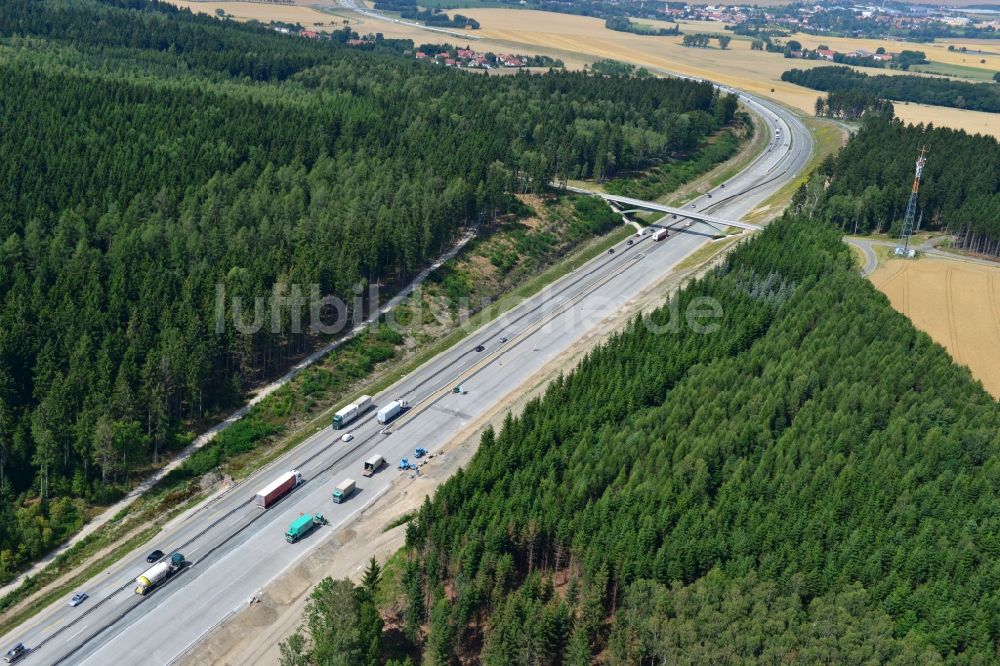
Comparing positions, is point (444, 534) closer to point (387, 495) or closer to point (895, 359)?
point (387, 495)

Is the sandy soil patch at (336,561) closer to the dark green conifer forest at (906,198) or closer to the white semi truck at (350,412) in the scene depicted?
the white semi truck at (350,412)

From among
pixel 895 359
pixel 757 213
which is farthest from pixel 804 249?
pixel 757 213

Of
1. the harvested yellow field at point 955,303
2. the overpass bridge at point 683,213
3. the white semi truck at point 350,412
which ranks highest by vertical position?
the overpass bridge at point 683,213

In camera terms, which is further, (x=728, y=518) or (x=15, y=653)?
(x=728, y=518)

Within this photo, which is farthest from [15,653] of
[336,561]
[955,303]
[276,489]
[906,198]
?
[906,198]

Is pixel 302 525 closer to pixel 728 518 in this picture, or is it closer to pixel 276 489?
pixel 276 489

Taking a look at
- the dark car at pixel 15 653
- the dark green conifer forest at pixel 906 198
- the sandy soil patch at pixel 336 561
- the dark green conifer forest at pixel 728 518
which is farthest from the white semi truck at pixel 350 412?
the dark green conifer forest at pixel 906 198

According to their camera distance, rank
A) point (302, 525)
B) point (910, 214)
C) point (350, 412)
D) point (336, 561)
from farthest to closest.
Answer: point (910, 214) → point (350, 412) → point (302, 525) → point (336, 561)
